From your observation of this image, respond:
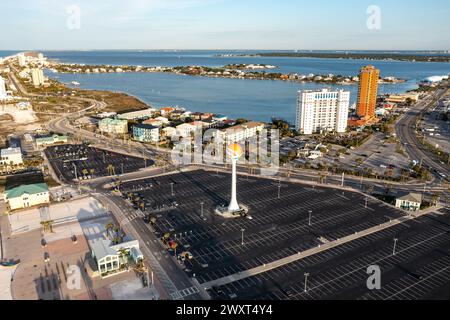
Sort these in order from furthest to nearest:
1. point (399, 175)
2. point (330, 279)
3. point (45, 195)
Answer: point (399, 175) < point (45, 195) < point (330, 279)

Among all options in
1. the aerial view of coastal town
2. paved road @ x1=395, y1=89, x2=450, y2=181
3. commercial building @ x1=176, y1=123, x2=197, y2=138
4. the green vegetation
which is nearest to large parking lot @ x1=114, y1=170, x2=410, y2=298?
the aerial view of coastal town

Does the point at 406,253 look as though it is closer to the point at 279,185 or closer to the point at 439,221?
the point at 439,221

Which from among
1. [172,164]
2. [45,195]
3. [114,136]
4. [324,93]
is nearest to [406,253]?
[172,164]

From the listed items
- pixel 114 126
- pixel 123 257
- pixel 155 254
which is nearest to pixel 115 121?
pixel 114 126

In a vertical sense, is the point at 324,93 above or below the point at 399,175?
above

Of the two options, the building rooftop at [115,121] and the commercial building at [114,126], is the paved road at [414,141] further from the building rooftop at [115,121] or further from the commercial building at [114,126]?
the building rooftop at [115,121]

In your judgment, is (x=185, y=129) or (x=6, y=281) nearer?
(x=6, y=281)

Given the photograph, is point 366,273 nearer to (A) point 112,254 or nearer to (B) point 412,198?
(B) point 412,198

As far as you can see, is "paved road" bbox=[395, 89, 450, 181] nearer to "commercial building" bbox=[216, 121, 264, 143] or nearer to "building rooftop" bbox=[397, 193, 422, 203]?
"building rooftop" bbox=[397, 193, 422, 203]

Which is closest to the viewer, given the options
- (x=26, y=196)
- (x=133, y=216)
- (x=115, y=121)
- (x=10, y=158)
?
(x=133, y=216)
